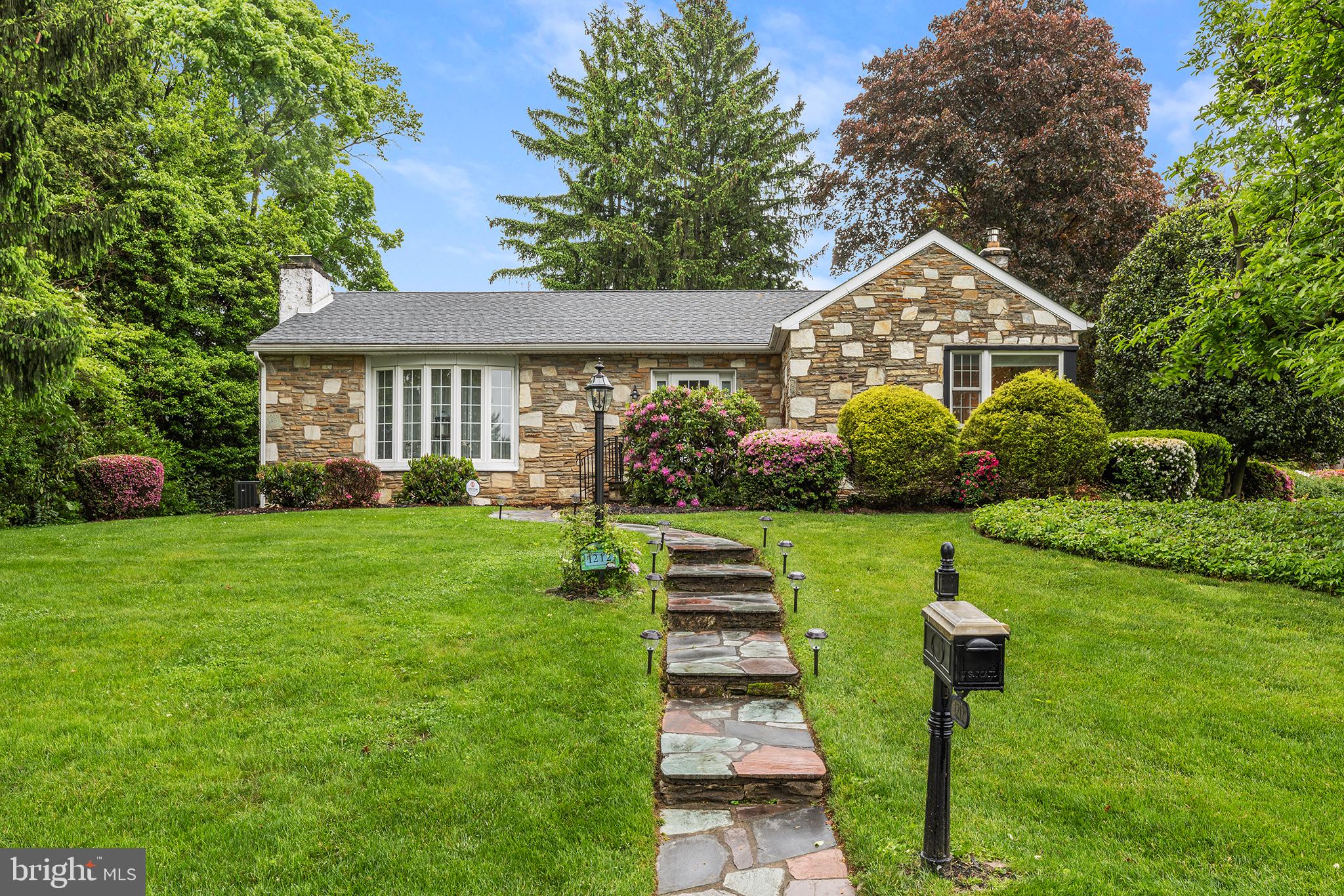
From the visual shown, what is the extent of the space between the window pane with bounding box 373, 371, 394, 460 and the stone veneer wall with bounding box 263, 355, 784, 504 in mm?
261

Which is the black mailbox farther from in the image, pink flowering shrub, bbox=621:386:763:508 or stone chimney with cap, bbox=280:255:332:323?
stone chimney with cap, bbox=280:255:332:323

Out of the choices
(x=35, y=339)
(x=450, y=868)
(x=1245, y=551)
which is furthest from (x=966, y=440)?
(x=35, y=339)

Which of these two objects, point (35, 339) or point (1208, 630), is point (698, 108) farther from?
point (1208, 630)

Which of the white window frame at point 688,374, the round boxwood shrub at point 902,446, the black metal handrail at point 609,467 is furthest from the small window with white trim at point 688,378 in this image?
the round boxwood shrub at point 902,446

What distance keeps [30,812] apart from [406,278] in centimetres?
2382

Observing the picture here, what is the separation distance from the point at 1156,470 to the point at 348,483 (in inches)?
491

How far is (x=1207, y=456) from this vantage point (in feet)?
35.9

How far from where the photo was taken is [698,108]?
1019 inches

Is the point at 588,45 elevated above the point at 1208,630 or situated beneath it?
elevated above

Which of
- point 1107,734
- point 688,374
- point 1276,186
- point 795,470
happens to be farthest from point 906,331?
point 1107,734

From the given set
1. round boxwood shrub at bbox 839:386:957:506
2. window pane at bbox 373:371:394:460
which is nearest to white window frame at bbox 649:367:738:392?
round boxwood shrub at bbox 839:386:957:506

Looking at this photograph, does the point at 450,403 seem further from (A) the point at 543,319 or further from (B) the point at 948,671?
(B) the point at 948,671

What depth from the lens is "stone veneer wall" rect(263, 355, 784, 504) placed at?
1307 cm

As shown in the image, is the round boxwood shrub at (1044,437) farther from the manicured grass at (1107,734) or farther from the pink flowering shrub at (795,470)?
the manicured grass at (1107,734)
